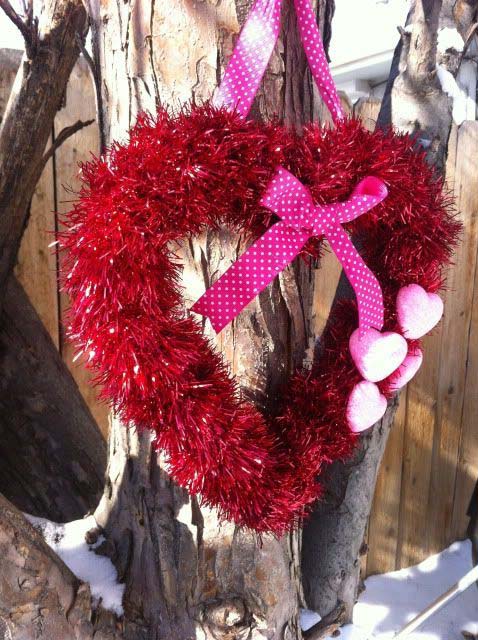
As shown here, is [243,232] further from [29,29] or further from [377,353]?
A: [29,29]

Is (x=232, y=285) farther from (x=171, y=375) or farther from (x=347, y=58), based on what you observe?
(x=347, y=58)

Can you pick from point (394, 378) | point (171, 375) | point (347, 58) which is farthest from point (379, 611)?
point (347, 58)

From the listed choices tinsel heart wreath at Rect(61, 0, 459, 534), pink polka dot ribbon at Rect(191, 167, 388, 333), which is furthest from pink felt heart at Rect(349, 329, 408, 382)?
pink polka dot ribbon at Rect(191, 167, 388, 333)

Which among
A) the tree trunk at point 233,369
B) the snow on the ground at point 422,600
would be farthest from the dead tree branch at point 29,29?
the snow on the ground at point 422,600

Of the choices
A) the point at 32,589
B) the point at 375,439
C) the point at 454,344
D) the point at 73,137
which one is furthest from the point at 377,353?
the point at 454,344

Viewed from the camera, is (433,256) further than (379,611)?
No
